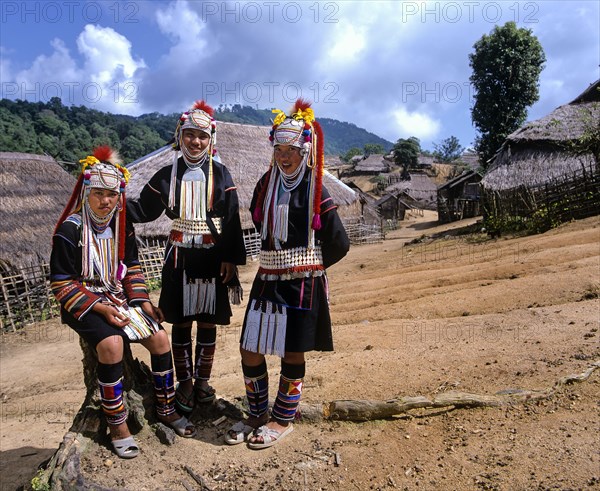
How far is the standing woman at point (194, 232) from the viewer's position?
130 inches

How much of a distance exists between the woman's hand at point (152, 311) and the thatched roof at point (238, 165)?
12.6 meters

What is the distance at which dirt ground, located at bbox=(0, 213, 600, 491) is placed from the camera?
281 cm

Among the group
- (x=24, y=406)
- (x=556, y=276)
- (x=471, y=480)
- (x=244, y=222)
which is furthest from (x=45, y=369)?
(x=244, y=222)

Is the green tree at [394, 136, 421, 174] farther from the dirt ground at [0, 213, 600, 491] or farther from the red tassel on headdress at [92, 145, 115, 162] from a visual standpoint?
the red tassel on headdress at [92, 145, 115, 162]

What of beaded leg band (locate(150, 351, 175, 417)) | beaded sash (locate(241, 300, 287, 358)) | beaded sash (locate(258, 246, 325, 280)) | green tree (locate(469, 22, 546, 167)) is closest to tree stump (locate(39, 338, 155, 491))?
beaded leg band (locate(150, 351, 175, 417))

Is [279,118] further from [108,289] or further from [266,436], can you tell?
[266,436]

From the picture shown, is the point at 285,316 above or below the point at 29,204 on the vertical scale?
below

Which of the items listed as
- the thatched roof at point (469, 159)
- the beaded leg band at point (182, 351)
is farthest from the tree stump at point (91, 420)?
the thatched roof at point (469, 159)

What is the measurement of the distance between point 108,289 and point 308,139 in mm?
1612

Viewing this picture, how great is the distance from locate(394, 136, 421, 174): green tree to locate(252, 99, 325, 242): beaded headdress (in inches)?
2023

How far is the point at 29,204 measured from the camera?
12469mm

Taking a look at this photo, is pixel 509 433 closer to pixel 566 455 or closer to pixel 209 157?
pixel 566 455

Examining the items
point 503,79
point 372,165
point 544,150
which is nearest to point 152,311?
point 544,150

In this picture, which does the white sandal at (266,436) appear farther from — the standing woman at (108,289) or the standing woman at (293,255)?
the standing woman at (108,289)
